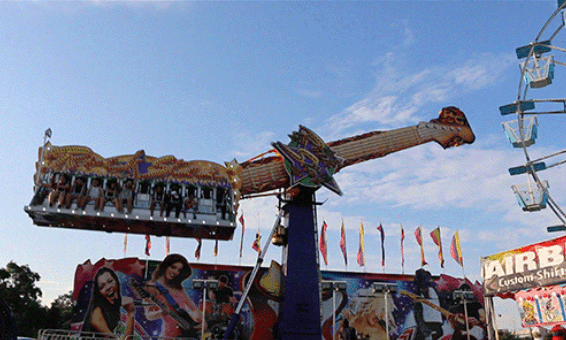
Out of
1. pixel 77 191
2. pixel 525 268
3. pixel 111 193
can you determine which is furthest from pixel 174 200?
pixel 525 268

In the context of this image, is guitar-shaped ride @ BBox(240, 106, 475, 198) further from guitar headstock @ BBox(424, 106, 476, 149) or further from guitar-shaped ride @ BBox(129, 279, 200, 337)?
guitar-shaped ride @ BBox(129, 279, 200, 337)

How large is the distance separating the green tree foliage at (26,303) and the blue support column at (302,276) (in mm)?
18828

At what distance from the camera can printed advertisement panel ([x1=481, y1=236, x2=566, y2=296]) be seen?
58.5 feet

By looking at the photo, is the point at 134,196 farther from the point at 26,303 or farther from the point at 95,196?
the point at 26,303

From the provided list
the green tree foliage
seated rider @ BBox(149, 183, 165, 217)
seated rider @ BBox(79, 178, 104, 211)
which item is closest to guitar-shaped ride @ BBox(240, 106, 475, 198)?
seated rider @ BBox(149, 183, 165, 217)

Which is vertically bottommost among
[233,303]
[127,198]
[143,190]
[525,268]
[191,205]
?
[233,303]

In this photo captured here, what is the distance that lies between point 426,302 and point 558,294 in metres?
19.2

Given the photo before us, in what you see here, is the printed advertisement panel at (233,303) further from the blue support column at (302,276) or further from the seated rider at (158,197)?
the seated rider at (158,197)

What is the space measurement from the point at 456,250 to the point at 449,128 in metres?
10.6

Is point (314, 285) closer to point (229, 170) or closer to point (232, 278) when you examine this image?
point (232, 278)

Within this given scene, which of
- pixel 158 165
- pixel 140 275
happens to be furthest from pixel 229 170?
pixel 140 275

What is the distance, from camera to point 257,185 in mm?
29234

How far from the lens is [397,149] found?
3241cm

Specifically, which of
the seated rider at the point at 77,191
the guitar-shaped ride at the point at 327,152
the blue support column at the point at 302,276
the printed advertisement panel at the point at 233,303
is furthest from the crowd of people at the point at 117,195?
the printed advertisement panel at the point at 233,303
